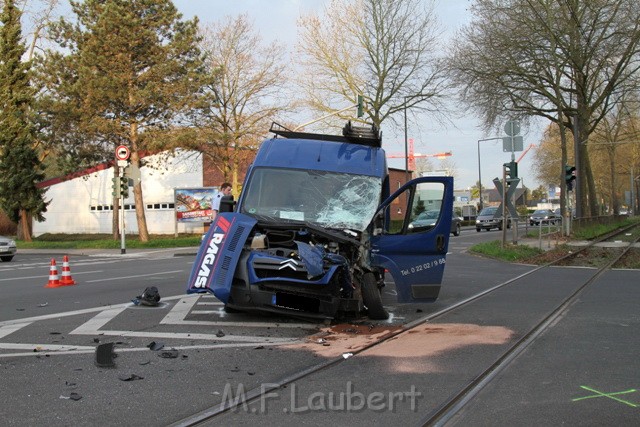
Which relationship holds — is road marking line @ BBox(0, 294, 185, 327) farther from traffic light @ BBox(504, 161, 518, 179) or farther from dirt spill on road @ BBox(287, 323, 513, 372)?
traffic light @ BBox(504, 161, 518, 179)

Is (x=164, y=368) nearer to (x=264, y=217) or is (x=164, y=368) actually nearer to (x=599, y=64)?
(x=264, y=217)

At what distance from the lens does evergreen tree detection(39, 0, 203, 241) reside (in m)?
29.9

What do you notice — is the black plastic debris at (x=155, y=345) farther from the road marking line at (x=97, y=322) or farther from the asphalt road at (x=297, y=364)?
the road marking line at (x=97, y=322)

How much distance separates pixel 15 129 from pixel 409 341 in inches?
1482

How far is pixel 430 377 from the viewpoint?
564 cm

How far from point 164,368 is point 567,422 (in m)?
3.60

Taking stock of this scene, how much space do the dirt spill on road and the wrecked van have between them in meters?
0.45

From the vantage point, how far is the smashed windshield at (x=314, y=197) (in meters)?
8.67

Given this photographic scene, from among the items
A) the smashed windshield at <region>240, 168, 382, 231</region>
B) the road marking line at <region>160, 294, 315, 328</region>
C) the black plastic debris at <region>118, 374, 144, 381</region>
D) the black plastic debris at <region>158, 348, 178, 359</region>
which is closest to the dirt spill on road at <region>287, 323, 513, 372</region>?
the road marking line at <region>160, 294, 315, 328</region>

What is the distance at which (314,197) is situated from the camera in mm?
8930

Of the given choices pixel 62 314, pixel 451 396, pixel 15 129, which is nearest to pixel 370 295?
pixel 451 396

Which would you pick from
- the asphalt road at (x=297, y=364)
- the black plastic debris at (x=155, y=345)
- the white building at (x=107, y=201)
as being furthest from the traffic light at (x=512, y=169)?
the white building at (x=107, y=201)

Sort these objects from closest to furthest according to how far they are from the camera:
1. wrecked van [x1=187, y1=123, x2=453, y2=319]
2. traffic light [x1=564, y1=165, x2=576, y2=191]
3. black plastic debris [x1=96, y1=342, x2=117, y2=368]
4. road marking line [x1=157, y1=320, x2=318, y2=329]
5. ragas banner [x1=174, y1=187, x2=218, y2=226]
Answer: black plastic debris [x1=96, y1=342, x2=117, y2=368] → wrecked van [x1=187, y1=123, x2=453, y2=319] → road marking line [x1=157, y1=320, x2=318, y2=329] → traffic light [x1=564, y1=165, x2=576, y2=191] → ragas banner [x1=174, y1=187, x2=218, y2=226]

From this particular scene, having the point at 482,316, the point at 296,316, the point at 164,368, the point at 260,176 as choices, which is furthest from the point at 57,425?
the point at 482,316
